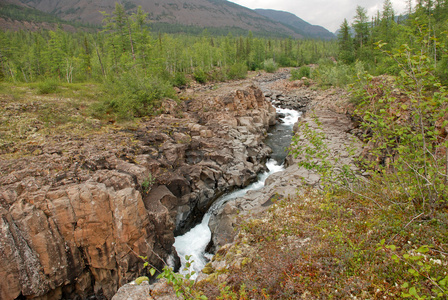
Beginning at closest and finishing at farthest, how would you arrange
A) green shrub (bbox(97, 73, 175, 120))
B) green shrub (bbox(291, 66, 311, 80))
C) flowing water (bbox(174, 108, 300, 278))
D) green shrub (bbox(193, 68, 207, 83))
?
flowing water (bbox(174, 108, 300, 278)) < green shrub (bbox(97, 73, 175, 120)) < green shrub (bbox(193, 68, 207, 83)) < green shrub (bbox(291, 66, 311, 80))

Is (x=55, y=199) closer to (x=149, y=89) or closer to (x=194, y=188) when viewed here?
(x=194, y=188)

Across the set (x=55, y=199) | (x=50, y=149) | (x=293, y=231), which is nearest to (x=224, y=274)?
(x=293, y=231)

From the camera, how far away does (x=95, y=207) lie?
9922 mm

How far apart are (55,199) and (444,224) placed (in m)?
12.5

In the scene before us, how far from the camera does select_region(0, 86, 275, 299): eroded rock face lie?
28.8ft

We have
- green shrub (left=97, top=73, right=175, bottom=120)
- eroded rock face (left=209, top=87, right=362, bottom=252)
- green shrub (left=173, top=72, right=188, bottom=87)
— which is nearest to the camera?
eroded rock face (left=209, top=87, right=362, bottom=252)

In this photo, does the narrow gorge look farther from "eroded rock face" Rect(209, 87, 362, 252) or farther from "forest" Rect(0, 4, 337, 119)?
"forest" Rect(0, 4, 337, 119)

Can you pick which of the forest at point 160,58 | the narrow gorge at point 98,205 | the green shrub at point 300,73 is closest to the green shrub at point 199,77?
the forest at point 160,58

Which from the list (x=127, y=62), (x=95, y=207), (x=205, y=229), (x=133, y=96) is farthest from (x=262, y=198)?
(x=127, y=62)

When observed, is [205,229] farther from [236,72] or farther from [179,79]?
[236,72]

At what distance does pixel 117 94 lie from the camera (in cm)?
2303

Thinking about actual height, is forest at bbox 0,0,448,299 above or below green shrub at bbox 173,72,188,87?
below

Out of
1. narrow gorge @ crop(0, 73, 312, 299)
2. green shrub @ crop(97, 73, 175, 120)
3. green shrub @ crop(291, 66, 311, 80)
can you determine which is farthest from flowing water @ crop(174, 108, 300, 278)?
green shrub @ crop(291, 66, 311, 80)

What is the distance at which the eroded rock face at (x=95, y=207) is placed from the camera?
8766 mm
